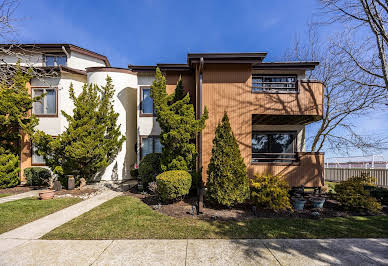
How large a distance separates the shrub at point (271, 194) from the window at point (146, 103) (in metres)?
7.89

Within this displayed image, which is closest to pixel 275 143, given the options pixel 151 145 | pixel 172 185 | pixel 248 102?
pixel 248 102

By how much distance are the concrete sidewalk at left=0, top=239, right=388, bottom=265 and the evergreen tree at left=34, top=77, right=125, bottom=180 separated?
560cm

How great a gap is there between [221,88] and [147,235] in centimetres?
686

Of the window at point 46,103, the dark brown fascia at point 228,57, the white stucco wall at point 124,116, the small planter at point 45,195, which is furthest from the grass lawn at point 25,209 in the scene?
the dark brown fascia at point 228,57

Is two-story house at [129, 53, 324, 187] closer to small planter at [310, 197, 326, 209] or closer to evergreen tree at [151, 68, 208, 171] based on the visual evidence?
evergreen tree at [151, 68, 208, 171]

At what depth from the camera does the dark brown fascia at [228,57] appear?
7.86 metres

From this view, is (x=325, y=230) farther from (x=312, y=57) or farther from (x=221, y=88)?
(x=312, y=57)

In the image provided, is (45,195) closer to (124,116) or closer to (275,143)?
(124,116)

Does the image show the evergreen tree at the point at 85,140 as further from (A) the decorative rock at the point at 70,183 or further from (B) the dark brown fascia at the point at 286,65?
(B) the dark brown fascia at the point at 286,65

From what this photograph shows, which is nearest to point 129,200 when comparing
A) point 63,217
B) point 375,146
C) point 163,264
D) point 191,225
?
point 63,217

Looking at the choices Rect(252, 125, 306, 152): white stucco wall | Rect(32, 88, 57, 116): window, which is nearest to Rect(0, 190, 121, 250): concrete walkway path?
Rect(32, 88, 57, 116): window

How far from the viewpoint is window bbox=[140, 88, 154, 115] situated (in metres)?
11.0

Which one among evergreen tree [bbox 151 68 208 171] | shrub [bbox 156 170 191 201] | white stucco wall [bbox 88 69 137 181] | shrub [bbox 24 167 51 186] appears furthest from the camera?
white stucco wall [bbox 88 69 137 181]

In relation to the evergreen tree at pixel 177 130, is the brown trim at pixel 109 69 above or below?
above
